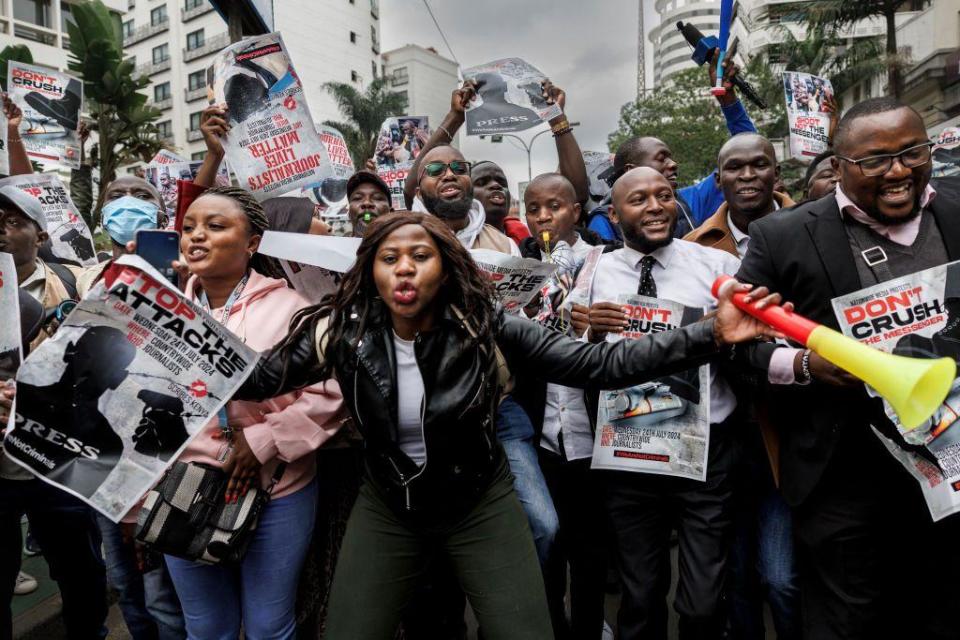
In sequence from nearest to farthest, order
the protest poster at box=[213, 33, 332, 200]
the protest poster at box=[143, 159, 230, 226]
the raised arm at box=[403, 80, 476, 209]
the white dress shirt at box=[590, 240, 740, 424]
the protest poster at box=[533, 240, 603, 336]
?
the white dress shirt at box=[590, 240, 740, 424] < the protest poster at box=[533, 240, 603, 336] < the protest poster at box=[213, 33, 332, 200] < the raised arm at box=[403, 80, 476, 209] < the protest poster at box=[143, 159, 230, 226]

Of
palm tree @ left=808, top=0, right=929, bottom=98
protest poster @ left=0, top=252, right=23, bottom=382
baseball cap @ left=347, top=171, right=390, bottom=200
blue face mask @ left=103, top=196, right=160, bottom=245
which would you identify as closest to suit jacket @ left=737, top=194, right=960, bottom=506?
baseball cap @ left=347, top=171, right=390, bottom=200

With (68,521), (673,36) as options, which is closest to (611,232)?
(68,521)

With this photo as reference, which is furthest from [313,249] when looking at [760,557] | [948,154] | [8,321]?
[948,154]

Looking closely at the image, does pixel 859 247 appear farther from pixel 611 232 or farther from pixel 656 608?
pixel 611 232

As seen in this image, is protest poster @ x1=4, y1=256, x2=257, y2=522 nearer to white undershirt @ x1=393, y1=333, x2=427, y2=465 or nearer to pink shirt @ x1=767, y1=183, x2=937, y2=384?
white undershirt @ x1=393, y1=333, x2=427, y2=465

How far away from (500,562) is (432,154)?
94.6 inches

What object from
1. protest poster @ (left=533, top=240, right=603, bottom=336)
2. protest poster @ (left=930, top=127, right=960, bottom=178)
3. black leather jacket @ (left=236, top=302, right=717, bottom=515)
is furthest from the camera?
protest poster @ (left=930, top=127, right=960, bottom=178)

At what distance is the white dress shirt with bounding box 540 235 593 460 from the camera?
10.2 ft

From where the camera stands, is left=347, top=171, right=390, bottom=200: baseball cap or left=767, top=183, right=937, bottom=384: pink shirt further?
left=347, top=171, right=390, bottom=200: baseball cap

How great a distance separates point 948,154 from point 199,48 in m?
49.4

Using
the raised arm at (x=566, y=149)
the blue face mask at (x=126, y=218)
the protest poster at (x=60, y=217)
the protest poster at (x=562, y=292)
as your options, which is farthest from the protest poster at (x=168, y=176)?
the protest poster at (x=562, y=292)

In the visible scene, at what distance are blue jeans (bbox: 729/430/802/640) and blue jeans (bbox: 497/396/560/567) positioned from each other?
2.89ft

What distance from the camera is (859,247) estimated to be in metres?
2.40

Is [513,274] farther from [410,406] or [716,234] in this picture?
[716,234]
